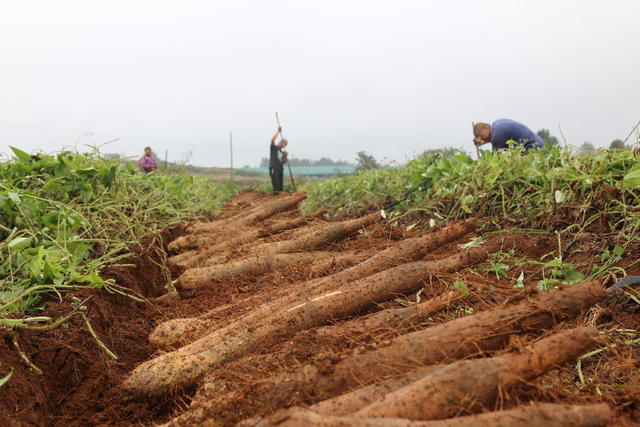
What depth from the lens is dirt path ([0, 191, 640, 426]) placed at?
150cm

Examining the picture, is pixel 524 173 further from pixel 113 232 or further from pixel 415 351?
pixel 113 232

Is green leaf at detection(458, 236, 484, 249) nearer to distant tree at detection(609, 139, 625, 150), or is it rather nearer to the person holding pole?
distant tree at detection(609, 139, 625, 150)

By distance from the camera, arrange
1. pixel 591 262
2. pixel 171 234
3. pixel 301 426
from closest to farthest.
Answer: pixel 301 426 < pixel 591 262 < pixel 171 234

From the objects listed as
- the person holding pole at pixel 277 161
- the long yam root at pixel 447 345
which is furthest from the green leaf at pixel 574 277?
the person holding pole at pixel 277 161

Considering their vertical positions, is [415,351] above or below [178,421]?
above

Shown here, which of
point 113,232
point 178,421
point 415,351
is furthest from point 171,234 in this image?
point 415,351

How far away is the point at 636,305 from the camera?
Result: 75.0 inches

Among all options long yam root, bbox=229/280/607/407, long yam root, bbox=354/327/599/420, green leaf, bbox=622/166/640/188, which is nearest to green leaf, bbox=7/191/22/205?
long yam root, bbox=229/280/607/407

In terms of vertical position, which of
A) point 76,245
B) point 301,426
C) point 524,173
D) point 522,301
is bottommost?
point 301,426

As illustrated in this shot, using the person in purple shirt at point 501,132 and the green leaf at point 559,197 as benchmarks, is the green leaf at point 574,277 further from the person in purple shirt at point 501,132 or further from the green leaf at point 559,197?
the person in purple shirt at point 501,132

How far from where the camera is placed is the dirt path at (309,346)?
4.92 ft

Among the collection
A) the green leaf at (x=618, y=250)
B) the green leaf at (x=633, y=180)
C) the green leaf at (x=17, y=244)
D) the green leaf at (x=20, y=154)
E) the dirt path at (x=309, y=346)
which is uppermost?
the green leaf at (x=20, y=154)

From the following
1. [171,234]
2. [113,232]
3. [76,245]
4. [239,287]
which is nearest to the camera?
[76,245]

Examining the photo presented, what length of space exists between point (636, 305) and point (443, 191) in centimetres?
248
